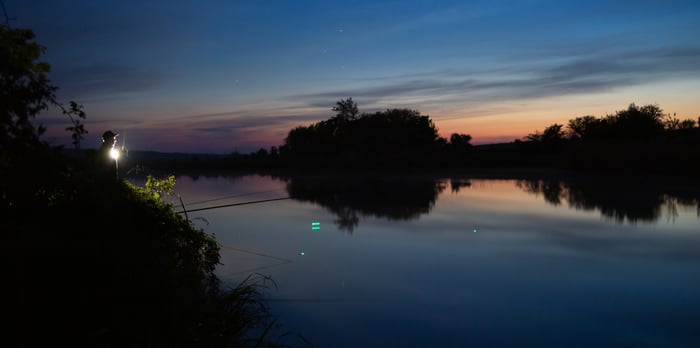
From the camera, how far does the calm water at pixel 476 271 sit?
517 cm

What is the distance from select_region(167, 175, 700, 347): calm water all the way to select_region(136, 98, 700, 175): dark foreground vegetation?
14.9m

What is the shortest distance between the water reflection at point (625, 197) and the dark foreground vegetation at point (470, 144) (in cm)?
577

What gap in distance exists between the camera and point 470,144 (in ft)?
222

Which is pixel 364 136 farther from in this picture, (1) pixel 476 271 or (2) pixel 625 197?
(1) pixel 476 271

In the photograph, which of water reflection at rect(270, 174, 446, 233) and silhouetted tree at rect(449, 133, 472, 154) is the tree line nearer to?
silhouetted tree at rect(449, 133, 472, 154)

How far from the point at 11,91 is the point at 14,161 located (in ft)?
1.53

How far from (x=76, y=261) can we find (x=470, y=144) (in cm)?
6628

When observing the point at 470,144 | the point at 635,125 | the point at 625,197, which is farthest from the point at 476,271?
the point at 470,144

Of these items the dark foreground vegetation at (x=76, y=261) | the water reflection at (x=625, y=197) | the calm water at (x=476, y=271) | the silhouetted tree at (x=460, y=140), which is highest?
the silhouetted tree at (x=460, y=140)

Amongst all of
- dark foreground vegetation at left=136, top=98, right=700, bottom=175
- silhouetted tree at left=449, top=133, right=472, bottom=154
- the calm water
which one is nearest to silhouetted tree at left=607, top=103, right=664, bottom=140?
dark foreground vegetation at left=136, top=98, right=700, bottom=175

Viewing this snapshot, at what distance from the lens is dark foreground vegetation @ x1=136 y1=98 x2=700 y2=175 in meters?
28.4

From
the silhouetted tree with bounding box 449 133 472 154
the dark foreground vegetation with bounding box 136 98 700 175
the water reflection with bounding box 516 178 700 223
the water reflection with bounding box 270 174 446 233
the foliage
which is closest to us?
the water reflection with bounding box 516 178 700 223

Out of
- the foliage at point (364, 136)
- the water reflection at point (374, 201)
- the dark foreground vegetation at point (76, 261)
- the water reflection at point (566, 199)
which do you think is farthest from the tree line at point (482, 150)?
the dark foreground vegetation at point (76, 261)

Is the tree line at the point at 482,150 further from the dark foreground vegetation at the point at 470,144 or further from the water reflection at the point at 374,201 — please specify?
the water reflection at the point at 374,201
